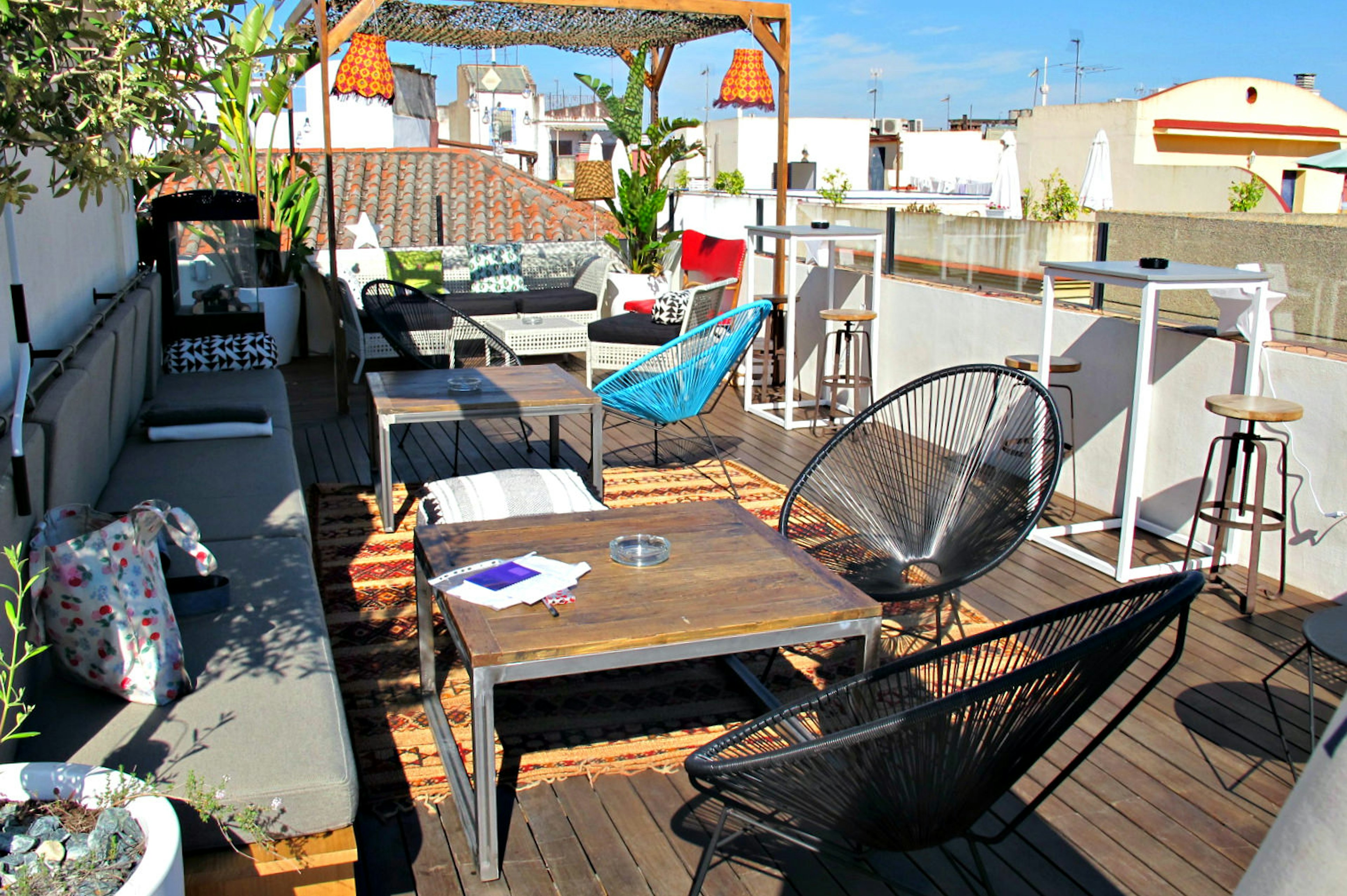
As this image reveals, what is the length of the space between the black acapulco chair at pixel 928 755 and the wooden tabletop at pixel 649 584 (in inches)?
13.2

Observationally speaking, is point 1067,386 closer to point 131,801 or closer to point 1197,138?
point 131,801

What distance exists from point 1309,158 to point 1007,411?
14.0 metres

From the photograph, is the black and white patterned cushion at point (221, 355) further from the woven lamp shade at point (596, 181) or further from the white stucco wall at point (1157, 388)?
the woven lamp shade at point (596, 181)

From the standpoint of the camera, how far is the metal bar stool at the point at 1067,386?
5.05 metres

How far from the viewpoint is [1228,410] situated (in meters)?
3.99

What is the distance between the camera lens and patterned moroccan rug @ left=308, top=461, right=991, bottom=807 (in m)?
2.95

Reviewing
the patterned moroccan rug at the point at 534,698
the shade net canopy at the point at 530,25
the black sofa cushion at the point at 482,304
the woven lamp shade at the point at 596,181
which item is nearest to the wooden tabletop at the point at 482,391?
the patterned moroccan rug at the point at 534,698

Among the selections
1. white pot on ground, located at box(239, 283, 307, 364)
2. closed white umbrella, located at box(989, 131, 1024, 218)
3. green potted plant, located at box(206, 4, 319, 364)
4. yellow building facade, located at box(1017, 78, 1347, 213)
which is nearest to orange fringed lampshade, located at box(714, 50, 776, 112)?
closed white umbrella, located at box(989, 131, 1024, 218)

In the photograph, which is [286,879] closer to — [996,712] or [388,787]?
[388,787]

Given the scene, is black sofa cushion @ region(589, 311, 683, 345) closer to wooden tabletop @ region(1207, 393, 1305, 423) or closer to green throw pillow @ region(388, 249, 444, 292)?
green throw pillow @ region(388, 249, 444, 292)

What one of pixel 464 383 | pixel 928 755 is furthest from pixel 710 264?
pixel 928 755

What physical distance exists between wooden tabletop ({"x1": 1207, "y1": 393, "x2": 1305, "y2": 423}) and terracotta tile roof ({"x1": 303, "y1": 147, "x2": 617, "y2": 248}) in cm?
690

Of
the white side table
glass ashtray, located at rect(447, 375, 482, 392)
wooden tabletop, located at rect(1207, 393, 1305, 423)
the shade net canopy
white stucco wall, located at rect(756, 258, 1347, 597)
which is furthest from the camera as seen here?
the white side table

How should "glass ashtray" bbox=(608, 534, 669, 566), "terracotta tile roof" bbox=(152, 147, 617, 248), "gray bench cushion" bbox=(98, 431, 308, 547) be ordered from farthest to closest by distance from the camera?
"terracotta tile roof" bbox=(152, 147, 617, 248) → "gray bench cushion" bbox=(98, 431, 308, 547) → "glass ashtray" bbox=(608, 534, 669, 566)
